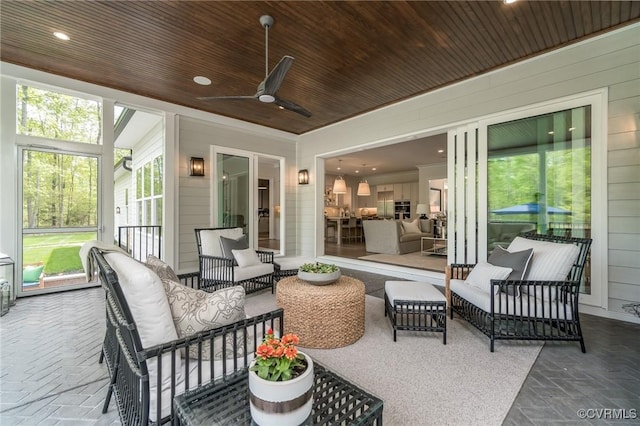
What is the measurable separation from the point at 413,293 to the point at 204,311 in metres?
2.07

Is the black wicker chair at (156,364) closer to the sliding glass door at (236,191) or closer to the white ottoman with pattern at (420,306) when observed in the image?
the white ottoman with pattern at (420,306)

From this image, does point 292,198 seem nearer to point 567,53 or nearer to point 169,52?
point 169,52

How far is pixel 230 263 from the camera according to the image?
12.3 ft

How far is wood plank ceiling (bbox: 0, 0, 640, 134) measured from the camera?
281cm

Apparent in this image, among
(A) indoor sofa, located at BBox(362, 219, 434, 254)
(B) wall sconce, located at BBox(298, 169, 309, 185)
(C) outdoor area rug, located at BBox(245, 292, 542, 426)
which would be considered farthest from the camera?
(A) indoor sofa, located at BBox(362, 219, 434, 254)

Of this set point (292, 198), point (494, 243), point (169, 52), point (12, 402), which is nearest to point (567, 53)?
point (494, 243)

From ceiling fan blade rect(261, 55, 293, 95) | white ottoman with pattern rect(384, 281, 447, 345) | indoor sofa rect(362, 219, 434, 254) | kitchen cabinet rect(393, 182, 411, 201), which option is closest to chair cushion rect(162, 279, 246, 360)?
white ottoman with pattern rect(384, 281, 447, 345)

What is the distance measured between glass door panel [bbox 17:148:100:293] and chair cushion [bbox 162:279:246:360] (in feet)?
13.6

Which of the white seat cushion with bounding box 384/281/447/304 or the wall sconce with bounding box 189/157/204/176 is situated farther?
the wall sconce with bounding box 189/157/204/176

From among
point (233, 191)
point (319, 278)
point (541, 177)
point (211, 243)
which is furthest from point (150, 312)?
point (233, 191)

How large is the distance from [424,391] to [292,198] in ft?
18.7

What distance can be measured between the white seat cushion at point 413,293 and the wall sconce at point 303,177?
4328 mm

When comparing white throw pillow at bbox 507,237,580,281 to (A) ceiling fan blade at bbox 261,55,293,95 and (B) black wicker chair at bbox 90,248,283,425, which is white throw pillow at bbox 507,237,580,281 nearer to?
(B) black wicker chair at bbox 90,248,283,425

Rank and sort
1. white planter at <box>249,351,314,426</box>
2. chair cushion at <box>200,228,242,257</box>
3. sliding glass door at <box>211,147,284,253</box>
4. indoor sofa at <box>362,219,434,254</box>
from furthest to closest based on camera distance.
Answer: indoor sofa at <box>362,219,434,254</box> < sliding glass door at <box>211,147,284,253</box> < chair cushion at <box>200,228,242,257</box> < white planter at <box>249,351,314,426</box>
